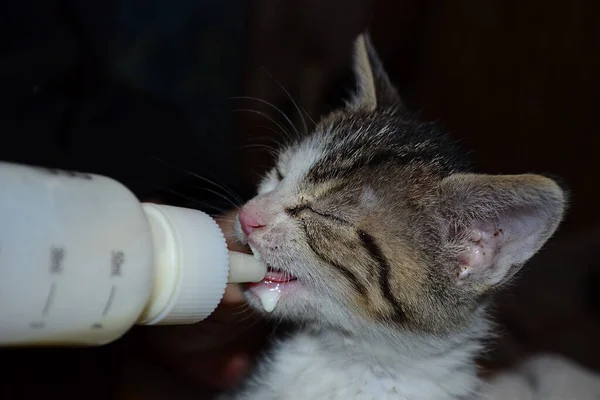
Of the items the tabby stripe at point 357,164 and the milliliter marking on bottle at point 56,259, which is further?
the tabby stripe at point 357,164

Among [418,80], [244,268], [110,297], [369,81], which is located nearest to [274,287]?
[244,268]

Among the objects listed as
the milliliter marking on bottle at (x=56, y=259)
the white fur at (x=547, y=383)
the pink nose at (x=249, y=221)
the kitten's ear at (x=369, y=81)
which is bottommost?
the white fur at (x=547, y=383)

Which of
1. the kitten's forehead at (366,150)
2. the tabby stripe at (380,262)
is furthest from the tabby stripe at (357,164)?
the tabby stripe at (380,262)

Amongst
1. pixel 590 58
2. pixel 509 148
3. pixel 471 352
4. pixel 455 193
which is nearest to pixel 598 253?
pixel 509 148

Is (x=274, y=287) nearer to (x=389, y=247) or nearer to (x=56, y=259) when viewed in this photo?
(x=389, y=247)

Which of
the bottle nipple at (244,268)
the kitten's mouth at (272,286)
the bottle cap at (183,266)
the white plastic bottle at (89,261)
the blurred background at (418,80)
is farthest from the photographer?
the blurred background at (418,80)

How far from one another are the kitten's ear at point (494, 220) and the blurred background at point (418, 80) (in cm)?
71

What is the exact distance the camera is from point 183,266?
0.69 meters

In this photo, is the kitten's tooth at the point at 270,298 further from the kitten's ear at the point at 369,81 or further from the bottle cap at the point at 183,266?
the kitten's ear at the point at 369,81

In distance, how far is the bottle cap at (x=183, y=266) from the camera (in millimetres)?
692

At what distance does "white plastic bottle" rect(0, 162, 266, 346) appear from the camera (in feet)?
1.91

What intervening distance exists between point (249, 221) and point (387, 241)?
22 centimetres

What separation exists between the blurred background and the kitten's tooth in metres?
0.60

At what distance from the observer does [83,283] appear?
61cm
